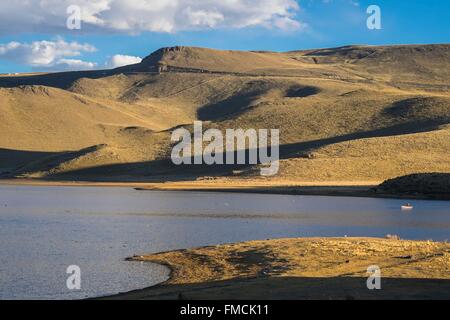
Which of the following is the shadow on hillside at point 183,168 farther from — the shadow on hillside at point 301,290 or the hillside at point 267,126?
the shadow on hillside at point 301,290

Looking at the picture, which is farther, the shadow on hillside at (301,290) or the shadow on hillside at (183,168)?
the shadow on hillside at (183,168)

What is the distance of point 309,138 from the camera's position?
13138 cm

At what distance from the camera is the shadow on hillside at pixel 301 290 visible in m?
17.8

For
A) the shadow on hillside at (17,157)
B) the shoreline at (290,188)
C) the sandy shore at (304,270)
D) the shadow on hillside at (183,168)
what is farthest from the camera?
the shadow on hillside at (17,157)

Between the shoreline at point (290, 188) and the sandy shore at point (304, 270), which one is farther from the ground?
the sandy shore at point (304, 270)

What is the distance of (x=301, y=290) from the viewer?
19016 mm

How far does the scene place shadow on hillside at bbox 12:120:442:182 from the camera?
112 metres

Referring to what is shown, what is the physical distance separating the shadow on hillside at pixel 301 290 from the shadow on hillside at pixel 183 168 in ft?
273

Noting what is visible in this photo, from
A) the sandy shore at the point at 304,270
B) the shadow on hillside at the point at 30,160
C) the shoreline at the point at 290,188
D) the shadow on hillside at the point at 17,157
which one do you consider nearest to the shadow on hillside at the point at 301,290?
the sandy shore at the point at 304,270

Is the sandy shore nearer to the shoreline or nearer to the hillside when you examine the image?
the shoreline

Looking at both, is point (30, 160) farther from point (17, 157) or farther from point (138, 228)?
point (138, 228)

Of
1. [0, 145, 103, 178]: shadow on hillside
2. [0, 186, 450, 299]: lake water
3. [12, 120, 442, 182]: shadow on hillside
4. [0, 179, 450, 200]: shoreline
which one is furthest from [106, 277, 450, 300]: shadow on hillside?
[0, 145, 103, 178]: shadow on hillside
